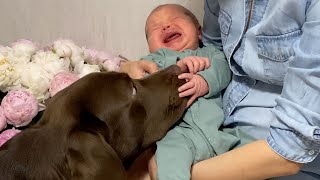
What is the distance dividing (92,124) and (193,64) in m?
0.40

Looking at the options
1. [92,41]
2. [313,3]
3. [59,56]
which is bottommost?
[92,41]

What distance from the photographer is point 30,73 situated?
5.23ft

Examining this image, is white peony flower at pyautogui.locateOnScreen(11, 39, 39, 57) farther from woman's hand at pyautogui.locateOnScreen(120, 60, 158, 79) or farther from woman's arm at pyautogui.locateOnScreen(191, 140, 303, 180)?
woman's arm at pyautogui.locateOnScreen(191, 140, 303, 180)

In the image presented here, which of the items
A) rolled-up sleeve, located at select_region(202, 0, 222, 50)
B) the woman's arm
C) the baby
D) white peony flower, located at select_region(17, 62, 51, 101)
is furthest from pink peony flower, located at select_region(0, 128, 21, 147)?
rolled-up sleeve, located at select_region(202, 0, 222, 50)

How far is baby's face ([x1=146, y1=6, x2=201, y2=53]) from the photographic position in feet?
5.45

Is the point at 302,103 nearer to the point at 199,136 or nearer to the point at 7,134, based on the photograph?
the point at 199,136

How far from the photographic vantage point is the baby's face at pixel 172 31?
1.66 m

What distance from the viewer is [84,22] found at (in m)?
2.22

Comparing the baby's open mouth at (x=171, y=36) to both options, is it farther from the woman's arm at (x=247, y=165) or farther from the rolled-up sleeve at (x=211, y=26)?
the woman's arm at (x=247, y=165)

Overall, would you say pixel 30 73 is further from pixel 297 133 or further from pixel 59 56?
pixel 297 133

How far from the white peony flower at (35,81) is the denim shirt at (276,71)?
531 millimetres

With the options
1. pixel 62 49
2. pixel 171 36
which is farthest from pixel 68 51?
pixel 171 36

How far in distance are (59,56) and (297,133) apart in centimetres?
86

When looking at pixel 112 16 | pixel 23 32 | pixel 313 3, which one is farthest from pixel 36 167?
pixel 23 32
